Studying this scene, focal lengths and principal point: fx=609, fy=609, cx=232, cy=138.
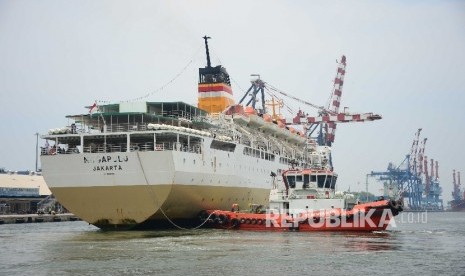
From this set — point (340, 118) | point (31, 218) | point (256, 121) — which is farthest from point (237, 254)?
point (340, 118)

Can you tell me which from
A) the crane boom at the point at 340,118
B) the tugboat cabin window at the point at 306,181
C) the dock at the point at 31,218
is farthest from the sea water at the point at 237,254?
the crane boom at the point at 340,118

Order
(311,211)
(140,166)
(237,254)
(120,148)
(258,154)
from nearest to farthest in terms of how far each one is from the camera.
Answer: (237,254), (140,166), (311,211), (120,148), (258,154)

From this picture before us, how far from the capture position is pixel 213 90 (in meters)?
58.8

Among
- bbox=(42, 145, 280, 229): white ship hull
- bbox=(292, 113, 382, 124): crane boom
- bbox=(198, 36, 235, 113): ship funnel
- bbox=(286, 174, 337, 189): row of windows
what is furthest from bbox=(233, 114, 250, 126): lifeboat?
bbox=(292, 113, 382, 124): crane boom

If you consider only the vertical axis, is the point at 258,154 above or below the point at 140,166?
above

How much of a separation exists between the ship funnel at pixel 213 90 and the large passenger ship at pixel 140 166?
785cm

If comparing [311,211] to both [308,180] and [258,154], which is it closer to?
[308,180]

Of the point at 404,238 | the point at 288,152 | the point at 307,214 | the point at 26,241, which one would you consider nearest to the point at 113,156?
the point at 26,241

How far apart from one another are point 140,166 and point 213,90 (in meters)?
20.4

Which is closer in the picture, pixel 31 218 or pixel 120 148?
pixel 120 148

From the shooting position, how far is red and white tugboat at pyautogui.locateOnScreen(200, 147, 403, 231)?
38812 mm

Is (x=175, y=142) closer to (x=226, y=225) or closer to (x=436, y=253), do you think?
(x=226, y=225)

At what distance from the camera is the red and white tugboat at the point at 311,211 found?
38812mm

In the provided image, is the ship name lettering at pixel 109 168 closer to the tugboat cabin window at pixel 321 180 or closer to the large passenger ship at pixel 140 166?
the large passenger ship at pixel 140 166
